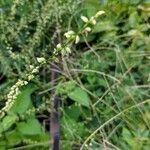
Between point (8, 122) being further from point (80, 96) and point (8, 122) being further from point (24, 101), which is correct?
point (80, 96)

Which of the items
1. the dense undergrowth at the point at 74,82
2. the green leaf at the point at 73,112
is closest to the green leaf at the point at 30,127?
the dense undergrowth at the point at 74,82

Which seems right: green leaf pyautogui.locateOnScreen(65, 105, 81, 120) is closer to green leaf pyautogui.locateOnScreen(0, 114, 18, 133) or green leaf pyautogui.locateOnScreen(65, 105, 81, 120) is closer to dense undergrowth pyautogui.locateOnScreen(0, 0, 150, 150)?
dense undergrowth pyautogui.locateOnScreen(0, 0, 150, 150)

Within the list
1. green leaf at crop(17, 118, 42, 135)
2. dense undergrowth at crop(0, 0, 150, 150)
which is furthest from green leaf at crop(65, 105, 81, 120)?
green leaf at crop(17, 118, 42, 135)

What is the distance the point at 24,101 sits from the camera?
197 centimetres

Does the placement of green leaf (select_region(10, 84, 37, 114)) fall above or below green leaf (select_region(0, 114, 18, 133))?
above

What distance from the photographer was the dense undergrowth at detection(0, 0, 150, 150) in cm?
193

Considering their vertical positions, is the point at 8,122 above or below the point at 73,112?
above

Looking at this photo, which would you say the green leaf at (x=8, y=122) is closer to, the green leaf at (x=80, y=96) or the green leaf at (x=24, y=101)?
the green leaf at (x=24, y=101)

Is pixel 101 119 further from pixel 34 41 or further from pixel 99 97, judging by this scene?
pixel 34 41

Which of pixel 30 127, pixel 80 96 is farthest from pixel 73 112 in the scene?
pixel 30 127

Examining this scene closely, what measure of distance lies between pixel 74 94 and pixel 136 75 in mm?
346

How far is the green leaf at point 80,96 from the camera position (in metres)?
2.01

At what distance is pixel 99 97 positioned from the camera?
2109mm

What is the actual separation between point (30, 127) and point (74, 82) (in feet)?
0.84
